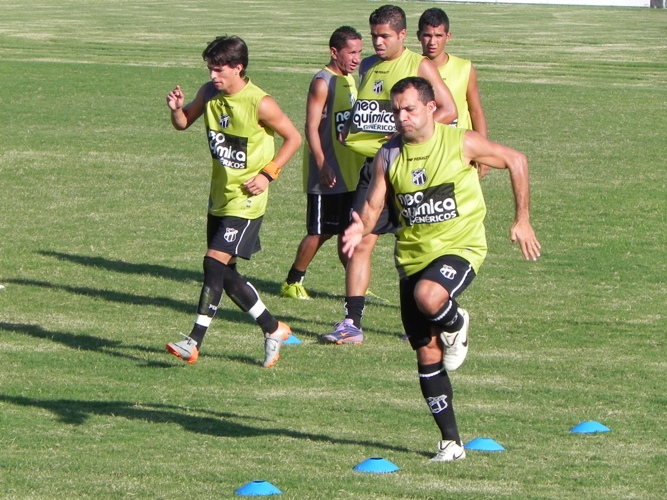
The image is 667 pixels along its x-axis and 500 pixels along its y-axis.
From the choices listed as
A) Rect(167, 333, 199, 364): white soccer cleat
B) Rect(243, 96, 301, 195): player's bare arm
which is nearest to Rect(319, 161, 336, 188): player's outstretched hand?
Rect(243, 96, 301, 195): player's bare arm

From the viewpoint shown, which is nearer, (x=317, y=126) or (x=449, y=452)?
(x=449, y=452)

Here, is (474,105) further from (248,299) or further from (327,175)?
(248,299)

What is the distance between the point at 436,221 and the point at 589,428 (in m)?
1.51

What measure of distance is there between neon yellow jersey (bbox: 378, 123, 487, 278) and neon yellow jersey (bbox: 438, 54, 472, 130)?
3.44 m

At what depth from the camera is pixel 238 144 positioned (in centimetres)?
920

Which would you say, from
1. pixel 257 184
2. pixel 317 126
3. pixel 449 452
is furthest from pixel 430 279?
pixel 317 126

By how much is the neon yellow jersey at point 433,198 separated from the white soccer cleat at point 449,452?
0.90 meters

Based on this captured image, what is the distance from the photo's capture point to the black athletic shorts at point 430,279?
22.7 feet

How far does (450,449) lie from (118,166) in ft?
41.1

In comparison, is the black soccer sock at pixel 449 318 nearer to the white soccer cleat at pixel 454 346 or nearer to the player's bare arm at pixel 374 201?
the white soccer cleat at pixel 454 346

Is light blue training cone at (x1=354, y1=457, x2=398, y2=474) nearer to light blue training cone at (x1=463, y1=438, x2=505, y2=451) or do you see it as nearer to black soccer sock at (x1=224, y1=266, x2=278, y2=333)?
light blue training cone at (x1=463, y1=438, x2=505, y2=451)

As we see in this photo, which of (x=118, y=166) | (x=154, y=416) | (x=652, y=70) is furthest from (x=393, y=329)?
(x=652, y=70)

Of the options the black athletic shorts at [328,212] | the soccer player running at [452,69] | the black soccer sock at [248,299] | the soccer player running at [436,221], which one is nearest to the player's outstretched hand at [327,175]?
the black athletic shorts at [328,212]

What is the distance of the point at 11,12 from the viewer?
2053 inches
